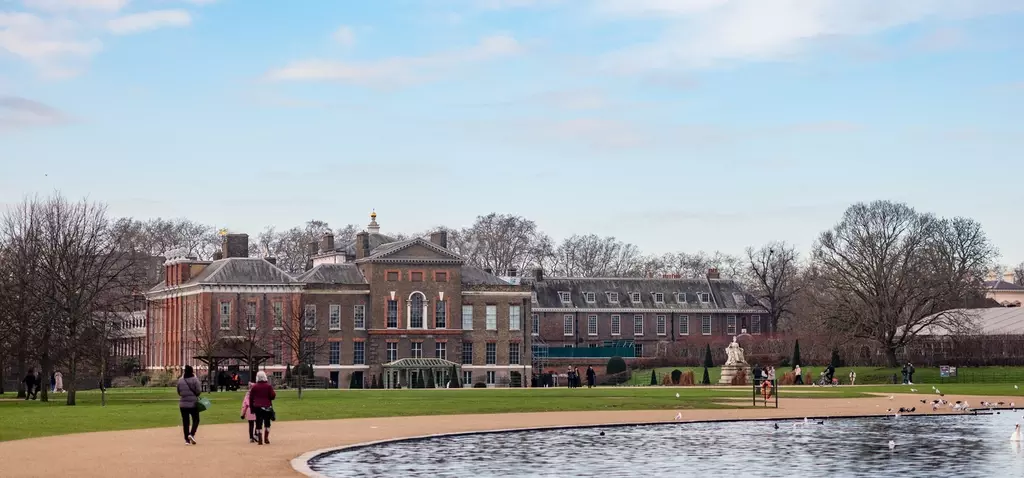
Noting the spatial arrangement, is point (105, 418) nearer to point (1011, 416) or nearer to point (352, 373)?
point (1011, 416)

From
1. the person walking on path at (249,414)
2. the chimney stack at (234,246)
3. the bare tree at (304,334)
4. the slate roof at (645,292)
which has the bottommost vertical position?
the person walking on path at (249,414)

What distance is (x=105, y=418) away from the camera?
135 feet

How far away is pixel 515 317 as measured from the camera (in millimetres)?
112375

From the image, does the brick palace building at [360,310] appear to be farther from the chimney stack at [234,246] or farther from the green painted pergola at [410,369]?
the green painted pergola at [410,369]

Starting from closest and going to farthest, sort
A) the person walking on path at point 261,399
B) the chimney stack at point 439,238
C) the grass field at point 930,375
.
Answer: the person walking on path at point 261,399
the grass field at point 930,375
the chimney stack at point 439,238

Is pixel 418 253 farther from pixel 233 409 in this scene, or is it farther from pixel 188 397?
pixel 188 397

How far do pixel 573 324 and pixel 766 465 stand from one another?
10536cm

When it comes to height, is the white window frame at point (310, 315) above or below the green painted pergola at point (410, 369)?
above

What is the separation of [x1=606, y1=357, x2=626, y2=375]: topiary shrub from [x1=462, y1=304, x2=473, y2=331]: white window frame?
11714mm

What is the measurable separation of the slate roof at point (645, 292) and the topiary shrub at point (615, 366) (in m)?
15.8

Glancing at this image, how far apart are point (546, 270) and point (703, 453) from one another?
5351 inches

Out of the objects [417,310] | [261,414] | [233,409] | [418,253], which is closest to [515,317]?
[417,310]

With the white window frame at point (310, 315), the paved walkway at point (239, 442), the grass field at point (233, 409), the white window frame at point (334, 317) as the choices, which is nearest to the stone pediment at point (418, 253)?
the white window frame at point (334, 317)

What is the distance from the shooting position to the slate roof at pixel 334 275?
108 metres
